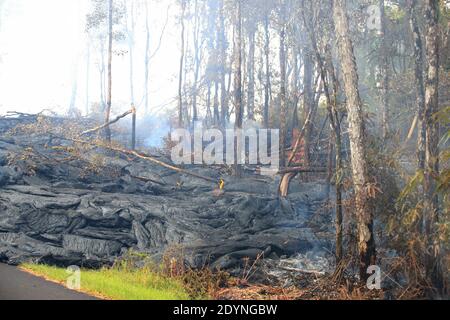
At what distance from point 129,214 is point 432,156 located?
26.8ft

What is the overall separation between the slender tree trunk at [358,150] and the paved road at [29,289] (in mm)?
5061

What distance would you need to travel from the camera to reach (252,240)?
1211 centimetres

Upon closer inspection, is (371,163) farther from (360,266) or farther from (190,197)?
(190,197)

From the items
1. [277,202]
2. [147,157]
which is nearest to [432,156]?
[277,202]

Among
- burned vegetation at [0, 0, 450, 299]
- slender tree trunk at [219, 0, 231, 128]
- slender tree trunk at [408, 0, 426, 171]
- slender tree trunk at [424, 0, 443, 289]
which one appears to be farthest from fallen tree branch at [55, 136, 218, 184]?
slender tree trunk at [219, 0, 231, 128]

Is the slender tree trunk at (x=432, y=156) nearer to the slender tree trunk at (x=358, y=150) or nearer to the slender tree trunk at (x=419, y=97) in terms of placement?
the slender tree trunk at (x=419, y=97)

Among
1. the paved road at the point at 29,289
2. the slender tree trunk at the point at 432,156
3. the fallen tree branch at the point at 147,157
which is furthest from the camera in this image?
the fallen tree branch at the point at 147,157

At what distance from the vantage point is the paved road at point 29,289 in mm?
7950

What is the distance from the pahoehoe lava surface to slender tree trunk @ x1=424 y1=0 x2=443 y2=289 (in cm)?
378

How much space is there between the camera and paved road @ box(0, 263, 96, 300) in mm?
7950

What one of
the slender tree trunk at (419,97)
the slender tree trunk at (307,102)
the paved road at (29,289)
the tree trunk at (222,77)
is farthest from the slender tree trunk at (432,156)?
the tree trunk at (222,77)

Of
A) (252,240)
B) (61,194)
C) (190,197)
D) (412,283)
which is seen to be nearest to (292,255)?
(252,240)

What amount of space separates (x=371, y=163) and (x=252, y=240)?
3616 mm

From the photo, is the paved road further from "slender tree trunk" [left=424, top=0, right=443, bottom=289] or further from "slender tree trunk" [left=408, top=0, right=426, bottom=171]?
"slender tree trunk" [left=408, top=0, right=426, bottom=171]
